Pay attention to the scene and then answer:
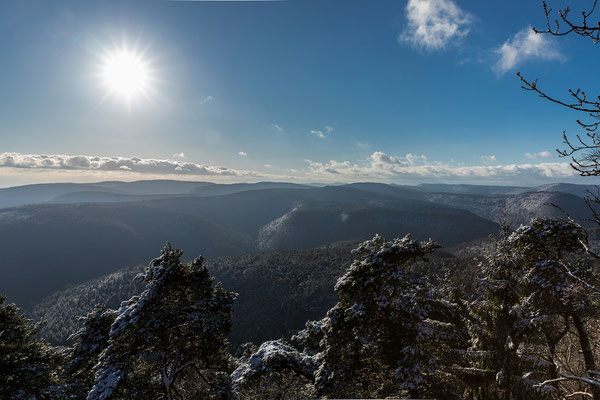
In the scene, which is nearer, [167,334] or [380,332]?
[380,332]

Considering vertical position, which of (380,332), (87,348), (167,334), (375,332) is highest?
(375,332)

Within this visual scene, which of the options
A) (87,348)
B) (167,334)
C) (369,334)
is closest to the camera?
(369,334)

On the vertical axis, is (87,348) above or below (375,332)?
below

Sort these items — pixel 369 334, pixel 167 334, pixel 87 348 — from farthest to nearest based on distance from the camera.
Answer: pixel 87 348 → pixel 167 334 → pixel 369 334

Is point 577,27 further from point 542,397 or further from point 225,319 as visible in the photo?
point 225,319

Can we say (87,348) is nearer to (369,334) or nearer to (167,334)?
(167,334)

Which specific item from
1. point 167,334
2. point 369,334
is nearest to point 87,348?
point 167,334

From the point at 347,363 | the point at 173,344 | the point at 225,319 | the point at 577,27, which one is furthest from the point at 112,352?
the point at 577,27

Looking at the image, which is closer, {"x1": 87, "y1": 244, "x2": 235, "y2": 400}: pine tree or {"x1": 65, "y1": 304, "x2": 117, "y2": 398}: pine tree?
{"x1": 87, "y1": 244, "x2": 235, "y2": 400}: pine tree

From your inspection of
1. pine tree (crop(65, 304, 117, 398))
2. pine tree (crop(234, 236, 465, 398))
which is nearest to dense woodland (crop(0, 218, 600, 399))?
pine tree (crop(234, 236, 465, 398))

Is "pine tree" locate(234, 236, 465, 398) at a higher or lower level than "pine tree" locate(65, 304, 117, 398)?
higher

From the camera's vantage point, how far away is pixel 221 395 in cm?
1332

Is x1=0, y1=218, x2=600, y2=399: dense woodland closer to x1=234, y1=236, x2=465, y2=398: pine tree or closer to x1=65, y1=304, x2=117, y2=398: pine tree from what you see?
x1=234, y1=236, x2=465, y2=398: pine tree

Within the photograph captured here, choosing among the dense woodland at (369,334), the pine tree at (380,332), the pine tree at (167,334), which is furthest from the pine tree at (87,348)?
the pine tree at (380,332)
